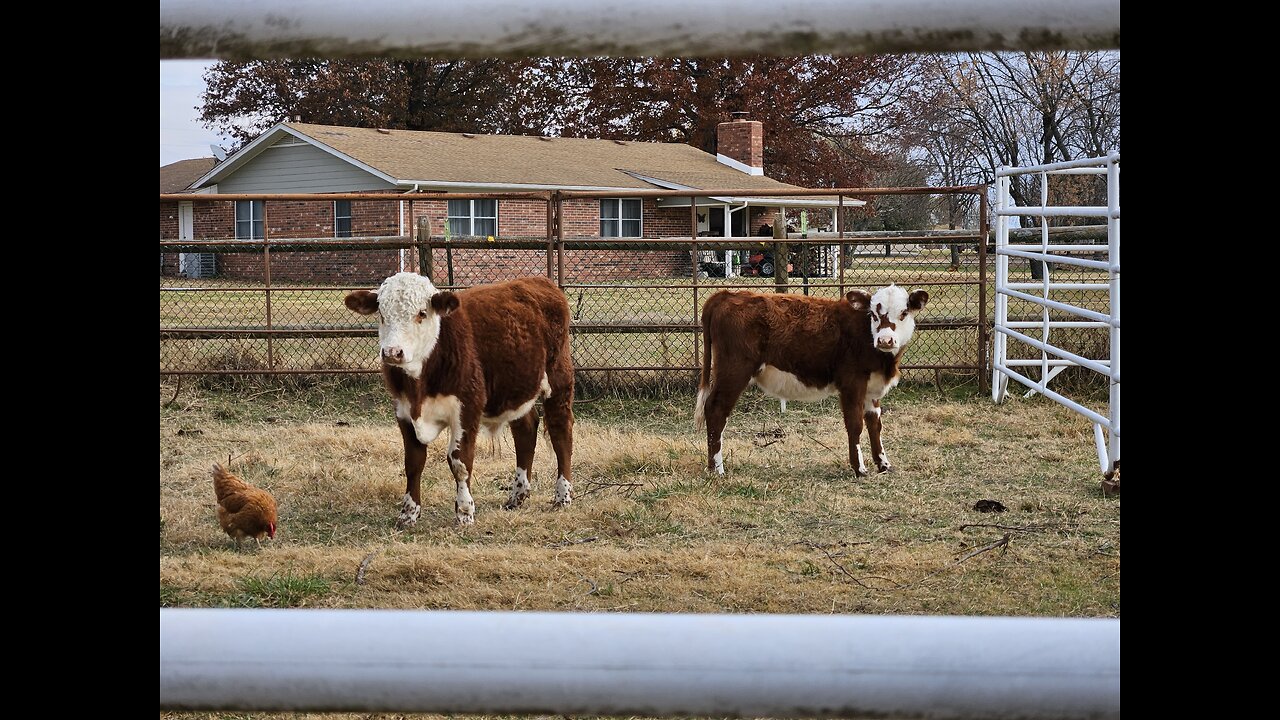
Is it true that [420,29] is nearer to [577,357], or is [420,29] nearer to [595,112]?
[577,357]

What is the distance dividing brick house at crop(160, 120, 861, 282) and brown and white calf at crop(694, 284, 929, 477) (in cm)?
1291

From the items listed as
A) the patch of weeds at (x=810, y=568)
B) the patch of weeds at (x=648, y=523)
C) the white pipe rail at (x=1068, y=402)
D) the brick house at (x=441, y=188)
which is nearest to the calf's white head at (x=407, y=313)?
the patch of weeds at (x=648, y=523)

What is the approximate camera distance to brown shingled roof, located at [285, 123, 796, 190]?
24656mm

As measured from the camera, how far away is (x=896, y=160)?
122 ft

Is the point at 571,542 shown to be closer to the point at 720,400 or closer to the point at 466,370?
the point at 466,370

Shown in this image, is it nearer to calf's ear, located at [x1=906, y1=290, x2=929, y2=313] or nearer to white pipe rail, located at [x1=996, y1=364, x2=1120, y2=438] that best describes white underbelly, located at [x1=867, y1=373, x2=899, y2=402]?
calf's ear, located at [x1=906, y1=290, x2=929, y2=313]

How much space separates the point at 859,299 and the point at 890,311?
21 cm

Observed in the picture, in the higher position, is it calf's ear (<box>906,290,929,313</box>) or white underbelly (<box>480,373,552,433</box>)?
calf's ear (<box>906,290,929,313</box>)

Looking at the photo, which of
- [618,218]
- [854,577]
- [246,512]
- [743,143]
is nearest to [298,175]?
[618,218]

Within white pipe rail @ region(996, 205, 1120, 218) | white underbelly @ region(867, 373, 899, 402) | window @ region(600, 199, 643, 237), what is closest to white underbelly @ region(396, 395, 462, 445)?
white underbelly @ region(867, 373, 899, 402)

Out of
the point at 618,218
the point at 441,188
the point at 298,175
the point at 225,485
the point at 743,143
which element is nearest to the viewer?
the point at 225,485

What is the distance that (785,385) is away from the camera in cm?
743

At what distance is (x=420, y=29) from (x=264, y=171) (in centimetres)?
2749
